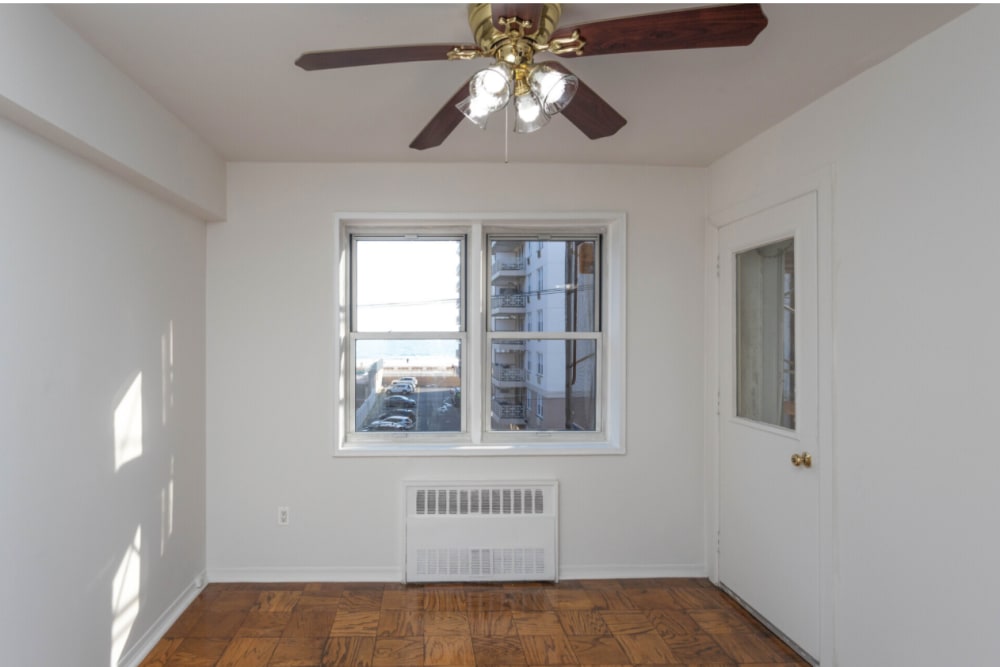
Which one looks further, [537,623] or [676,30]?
[537,623]

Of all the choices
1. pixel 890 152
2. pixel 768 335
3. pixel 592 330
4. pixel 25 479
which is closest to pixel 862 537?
pixel 768 335

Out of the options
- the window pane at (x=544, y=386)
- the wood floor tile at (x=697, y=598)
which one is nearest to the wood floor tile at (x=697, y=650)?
the wood floor tile at (x=697, y=598)

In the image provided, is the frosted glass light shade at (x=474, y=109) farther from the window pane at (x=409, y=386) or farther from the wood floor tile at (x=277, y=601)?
the wood floor tile at (x=277, y=601)

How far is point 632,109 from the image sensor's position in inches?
102

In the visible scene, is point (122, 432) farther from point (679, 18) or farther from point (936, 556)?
point (936, 556)

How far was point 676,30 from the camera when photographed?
150cm

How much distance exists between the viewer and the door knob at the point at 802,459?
252 cm

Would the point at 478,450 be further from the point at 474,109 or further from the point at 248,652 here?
the point at 474,109

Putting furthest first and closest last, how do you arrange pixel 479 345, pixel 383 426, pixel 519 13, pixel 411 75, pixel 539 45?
1. pixel 383 426
2. pixel 479 345
3. pixel 411 75
4. pixel 539 45
5. pixel 519 13

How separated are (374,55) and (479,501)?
2.50 metres

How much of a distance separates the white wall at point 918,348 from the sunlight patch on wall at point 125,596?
2.94m

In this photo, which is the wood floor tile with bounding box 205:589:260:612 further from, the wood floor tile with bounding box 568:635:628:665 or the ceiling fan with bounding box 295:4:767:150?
the ceiling fan with bounding box 295:4:767:150

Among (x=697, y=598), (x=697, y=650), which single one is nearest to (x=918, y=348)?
(x=697, y=650)

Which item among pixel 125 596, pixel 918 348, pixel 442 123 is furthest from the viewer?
pixel 125 596
